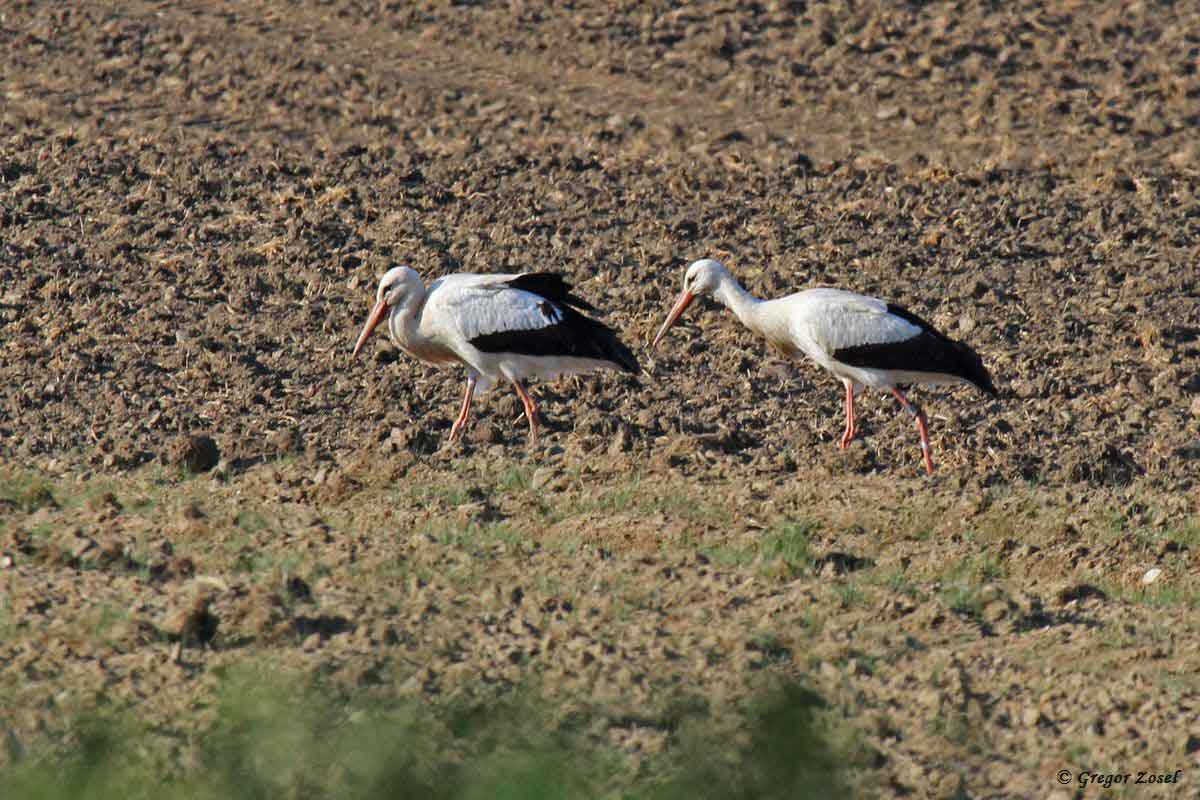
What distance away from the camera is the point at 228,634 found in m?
8.39

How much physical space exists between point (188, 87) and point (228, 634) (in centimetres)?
1286

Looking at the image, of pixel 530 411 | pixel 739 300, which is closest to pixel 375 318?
pixel 530 411

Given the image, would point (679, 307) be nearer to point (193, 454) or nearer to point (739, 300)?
point (739, 300)

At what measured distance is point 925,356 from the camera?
11.7 m

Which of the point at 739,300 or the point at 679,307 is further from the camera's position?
the point at 679,307

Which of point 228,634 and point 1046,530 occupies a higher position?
point 228,634

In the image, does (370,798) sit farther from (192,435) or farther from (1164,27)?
(1164,27)

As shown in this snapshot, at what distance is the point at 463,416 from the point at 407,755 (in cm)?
622

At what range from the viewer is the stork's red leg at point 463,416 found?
40.1ft

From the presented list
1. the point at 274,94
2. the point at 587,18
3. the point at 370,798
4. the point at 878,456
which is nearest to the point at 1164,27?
the point at 587,18

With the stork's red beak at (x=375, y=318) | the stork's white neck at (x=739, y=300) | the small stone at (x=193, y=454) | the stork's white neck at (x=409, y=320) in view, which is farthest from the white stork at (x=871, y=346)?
→ the small stone at (x=193, y=454)

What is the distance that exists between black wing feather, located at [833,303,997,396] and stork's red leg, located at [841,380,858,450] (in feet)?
1.27
